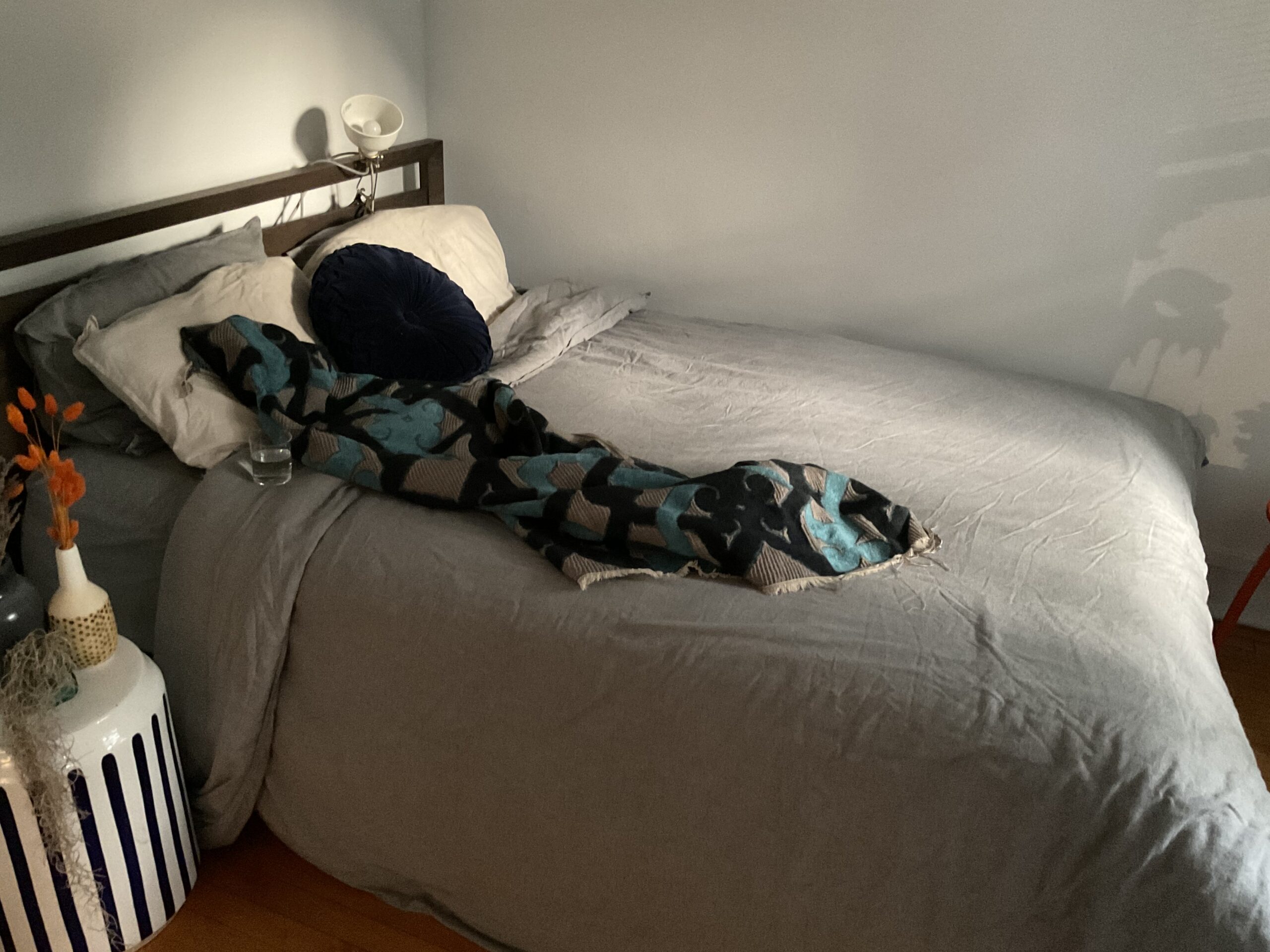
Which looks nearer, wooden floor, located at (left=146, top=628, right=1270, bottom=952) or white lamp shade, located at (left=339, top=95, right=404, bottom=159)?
wooden floor, located at (left=146, top=628, right=1270, bottom=952)

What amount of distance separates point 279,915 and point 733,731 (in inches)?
33.2

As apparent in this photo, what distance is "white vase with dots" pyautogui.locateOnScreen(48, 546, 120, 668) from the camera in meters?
1.32

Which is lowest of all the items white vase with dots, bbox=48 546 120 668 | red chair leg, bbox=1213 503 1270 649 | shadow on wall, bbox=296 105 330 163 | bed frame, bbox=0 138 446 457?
red chair leg, bbox=1213 503 1270 649

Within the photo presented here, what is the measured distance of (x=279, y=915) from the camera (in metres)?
1.53

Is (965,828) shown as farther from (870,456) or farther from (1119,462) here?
(1119,462)

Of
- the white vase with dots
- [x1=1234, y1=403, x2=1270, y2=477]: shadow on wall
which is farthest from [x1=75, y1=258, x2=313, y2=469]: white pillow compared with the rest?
[x1=1234, y1=403, x2=1270, y2=477]: shadow on wall

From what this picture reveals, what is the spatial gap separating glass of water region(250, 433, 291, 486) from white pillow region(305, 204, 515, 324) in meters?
0.69

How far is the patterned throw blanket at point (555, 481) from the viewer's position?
1.48m

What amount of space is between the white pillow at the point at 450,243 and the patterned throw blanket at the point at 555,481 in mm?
531

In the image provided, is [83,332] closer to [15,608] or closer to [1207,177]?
[15,608]

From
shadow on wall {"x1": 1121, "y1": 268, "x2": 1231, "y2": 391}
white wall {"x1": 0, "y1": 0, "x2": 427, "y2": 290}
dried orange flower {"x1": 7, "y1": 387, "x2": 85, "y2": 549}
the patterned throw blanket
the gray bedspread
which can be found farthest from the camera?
shadow on wall {"x1": 1121, "y1": 268, "x2": 1231, "y2": 391}

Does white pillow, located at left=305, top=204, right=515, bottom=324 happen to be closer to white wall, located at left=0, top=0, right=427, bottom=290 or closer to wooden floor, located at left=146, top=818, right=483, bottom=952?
white wall, located at left=0, top=0, right=427, bottom=290

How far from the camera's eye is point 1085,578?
5.03ft

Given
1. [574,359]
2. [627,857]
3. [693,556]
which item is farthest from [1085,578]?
[574,359]
